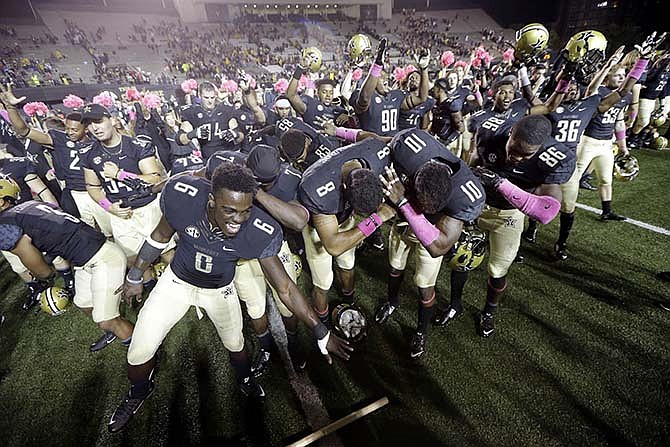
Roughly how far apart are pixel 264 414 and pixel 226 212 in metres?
2.04

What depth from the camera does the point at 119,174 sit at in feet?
13.3

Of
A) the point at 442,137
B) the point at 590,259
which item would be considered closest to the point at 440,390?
the point at 590,259

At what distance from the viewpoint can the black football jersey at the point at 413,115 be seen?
5.88 metres

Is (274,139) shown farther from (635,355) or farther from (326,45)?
(326,45)

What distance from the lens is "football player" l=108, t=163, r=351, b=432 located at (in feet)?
8.29

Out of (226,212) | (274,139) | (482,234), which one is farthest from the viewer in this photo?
(274,139)

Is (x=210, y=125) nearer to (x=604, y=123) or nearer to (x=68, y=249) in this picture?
(x=68, y=249)

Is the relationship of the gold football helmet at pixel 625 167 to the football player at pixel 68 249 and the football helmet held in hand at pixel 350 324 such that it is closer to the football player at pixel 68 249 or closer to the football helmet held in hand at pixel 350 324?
the football helmet held in hand at pixel 350 324

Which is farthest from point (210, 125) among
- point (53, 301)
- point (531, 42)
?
point (531, 42)

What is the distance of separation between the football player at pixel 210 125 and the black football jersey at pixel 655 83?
33.5 ft

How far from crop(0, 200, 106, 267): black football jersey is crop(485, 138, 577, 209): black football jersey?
13.4 feet

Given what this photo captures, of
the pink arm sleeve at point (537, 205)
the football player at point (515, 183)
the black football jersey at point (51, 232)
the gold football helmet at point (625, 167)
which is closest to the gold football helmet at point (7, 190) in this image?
the black football jersey at point (51, 232)

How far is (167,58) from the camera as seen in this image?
1176 inches

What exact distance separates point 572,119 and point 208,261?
428 cm
